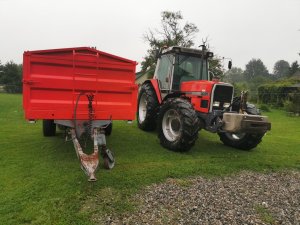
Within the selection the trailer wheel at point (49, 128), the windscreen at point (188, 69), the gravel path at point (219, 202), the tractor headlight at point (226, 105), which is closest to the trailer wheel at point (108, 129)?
the trailer wheel at point (49, 128)

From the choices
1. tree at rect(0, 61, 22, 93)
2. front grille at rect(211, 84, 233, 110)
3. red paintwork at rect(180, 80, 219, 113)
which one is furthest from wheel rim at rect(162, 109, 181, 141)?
tree at rect(0, 61, 22, 93)

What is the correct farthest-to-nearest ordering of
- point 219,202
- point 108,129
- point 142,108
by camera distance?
point 142,108 → point 108,129 → point 219,202

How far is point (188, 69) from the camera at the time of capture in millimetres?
8602

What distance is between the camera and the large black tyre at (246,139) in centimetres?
762

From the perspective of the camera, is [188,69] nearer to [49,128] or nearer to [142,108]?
[142,108]

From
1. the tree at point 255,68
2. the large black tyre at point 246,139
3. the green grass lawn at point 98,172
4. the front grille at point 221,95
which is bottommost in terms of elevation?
the green grass lawn at point 98,172

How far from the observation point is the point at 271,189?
5.26 metres

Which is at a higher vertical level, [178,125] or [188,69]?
[188,69]

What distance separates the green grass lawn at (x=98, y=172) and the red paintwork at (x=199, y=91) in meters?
1.12

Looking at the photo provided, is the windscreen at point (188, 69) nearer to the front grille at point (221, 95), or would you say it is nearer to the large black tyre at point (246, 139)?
the front grille at point (221, 95)

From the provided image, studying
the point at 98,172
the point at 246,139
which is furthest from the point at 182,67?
the point at 98,172

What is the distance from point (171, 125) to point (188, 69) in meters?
1.81

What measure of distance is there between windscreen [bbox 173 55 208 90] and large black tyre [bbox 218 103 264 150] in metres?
1.64

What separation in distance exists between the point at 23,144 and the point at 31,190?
3.27 metres
